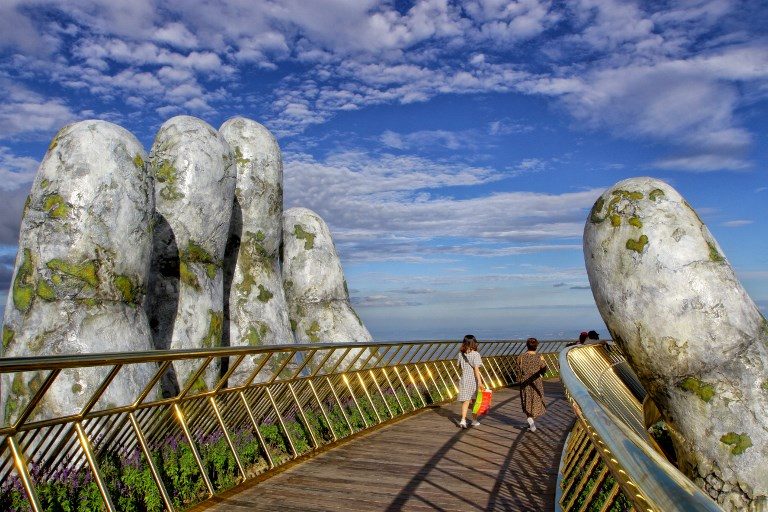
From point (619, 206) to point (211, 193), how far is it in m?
9.12

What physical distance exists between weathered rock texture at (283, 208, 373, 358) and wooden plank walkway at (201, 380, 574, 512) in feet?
25.1

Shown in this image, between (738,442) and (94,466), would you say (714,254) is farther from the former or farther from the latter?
(94,466)

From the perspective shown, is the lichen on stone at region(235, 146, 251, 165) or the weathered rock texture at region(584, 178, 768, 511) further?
the lichen on stone at region(235, 146, 251, 165)

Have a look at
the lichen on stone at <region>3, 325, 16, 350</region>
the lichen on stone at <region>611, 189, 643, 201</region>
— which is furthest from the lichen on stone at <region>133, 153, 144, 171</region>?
the lichen on stone at <region>611, 189, 643, 201</region>

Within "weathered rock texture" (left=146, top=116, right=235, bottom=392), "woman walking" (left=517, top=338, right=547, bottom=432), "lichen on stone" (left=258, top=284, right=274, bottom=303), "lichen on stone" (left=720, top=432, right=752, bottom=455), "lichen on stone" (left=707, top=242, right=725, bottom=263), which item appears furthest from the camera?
"lichen on stone" (left=258, top=284, right=274, bottom=303)

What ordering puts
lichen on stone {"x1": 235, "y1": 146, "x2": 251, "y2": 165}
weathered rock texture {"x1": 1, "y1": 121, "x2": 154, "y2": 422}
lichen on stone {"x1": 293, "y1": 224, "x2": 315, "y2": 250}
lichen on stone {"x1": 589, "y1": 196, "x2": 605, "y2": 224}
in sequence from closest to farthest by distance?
lichen on stone {"x1": 589, "y1": 196, "x2": 605, "y2": 224} → weathered rock texture {"x1": 1, "y1": 121, "x2": 154, "y2": 422} → lichen on stone {"x1": 235, "y1": 146, "x2": 251, "y2": 165} → lichen on stone {"x1": 293, "y1": 224, "x2": 315, "y2": 250}

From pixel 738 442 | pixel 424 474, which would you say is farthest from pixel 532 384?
pixel 738 442

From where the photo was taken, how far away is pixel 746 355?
7617 mm

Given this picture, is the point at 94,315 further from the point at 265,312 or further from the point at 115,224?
the point at 265,312

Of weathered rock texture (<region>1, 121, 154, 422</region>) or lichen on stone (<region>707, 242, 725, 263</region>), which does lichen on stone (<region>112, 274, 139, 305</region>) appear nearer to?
weathered rock texture (<region>1, 121, 154, 422</region>)

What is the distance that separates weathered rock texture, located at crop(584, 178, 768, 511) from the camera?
7.48m

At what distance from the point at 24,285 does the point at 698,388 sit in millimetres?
9301

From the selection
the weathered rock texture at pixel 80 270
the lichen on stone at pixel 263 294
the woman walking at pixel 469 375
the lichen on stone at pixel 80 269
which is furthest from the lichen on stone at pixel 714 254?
the lichen on stone at pixel 263 294

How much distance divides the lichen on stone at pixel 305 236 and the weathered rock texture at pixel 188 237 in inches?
195
